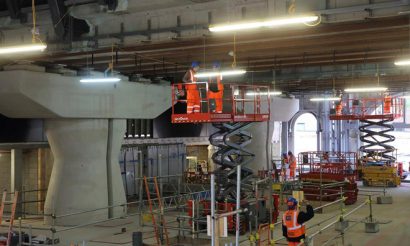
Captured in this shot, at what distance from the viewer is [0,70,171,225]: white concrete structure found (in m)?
21.2

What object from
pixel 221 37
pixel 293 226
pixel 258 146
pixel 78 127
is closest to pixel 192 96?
pixel 221 37

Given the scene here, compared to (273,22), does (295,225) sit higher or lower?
lower

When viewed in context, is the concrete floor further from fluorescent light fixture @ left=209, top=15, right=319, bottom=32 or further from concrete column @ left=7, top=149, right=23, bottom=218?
fluorescent light fixture @ left=209, top=15, right=319, bottom=32

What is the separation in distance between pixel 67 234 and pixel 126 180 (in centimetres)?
996

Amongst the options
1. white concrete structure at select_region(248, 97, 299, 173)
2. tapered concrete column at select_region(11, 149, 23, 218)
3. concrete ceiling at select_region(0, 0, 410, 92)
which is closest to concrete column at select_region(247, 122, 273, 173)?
white concrete structure at select_region(248, 97, 299, 173)

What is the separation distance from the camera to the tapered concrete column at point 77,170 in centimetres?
2311

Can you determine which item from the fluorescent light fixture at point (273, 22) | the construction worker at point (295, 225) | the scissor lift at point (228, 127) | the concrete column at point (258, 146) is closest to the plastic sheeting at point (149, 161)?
the concrete column at point (258, 146)

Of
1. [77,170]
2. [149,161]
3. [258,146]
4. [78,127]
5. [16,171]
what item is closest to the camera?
[77,170]

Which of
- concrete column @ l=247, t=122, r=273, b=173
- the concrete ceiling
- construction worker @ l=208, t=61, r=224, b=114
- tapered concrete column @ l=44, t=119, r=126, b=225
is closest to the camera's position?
the concrete ceiling

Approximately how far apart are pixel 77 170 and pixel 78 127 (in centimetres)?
197

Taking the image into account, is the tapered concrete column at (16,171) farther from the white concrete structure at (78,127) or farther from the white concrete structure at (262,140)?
the white concrete structure at (262,140)

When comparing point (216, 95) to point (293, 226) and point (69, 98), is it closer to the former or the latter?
point (293, 226)

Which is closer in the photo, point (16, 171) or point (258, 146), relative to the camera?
point (16, 171)

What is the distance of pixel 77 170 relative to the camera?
23.4 meters
